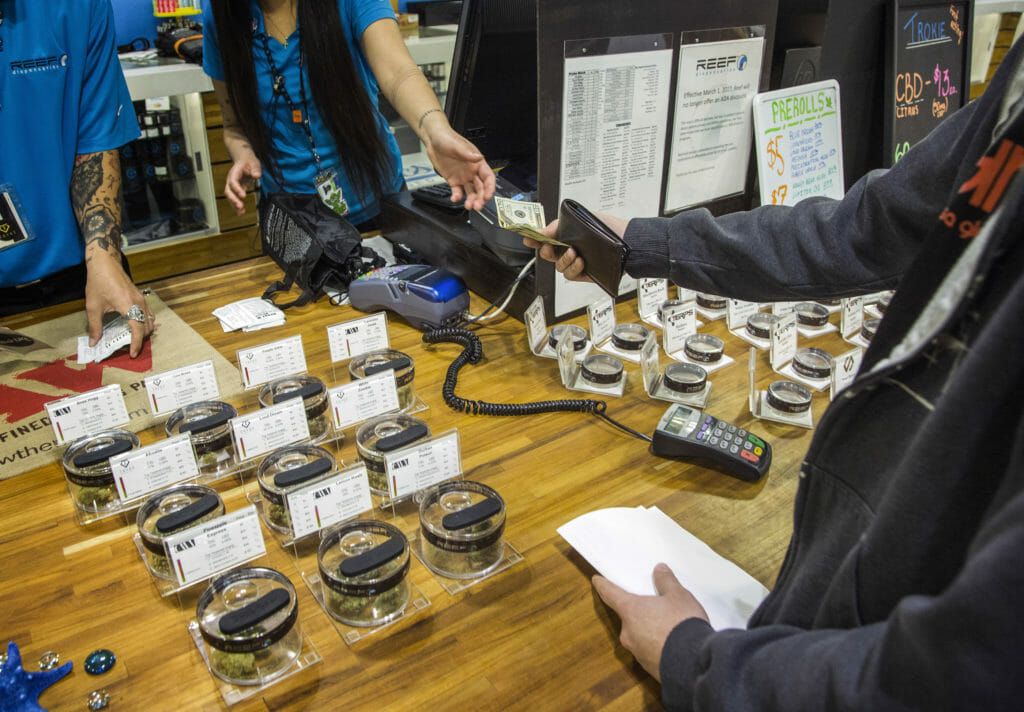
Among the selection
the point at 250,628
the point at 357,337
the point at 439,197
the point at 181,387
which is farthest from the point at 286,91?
the point at 250,628

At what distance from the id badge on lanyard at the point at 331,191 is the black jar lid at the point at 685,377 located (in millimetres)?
1098

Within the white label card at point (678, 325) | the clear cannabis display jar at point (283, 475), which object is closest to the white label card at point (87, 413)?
the clear cannabis display jar at point (283, 475)

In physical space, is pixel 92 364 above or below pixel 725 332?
above

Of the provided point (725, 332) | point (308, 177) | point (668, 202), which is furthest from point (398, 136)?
point (725, 332)

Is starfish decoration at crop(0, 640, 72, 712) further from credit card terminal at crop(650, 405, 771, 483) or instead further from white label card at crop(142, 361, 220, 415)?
credit card terminal at crop(650, 405, 771, 483)

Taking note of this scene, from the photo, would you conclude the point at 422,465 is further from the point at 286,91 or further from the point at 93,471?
the point at 286,91

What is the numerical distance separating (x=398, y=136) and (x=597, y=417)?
3579 mm

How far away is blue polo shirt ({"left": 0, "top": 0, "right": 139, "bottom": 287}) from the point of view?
4.98 feet

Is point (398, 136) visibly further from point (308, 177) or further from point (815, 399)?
point (815, 399)

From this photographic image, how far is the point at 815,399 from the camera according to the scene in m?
1.42

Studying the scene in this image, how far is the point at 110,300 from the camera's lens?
1.52 m

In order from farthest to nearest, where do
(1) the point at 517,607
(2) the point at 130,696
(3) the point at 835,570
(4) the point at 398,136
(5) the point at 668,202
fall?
(4) the point at 398,136 → (5) the point at 668,202 → (1) the point at 517,607 → (2) the point at 130,696 → (3) the point at 835,570

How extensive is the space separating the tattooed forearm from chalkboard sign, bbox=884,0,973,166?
229 cm

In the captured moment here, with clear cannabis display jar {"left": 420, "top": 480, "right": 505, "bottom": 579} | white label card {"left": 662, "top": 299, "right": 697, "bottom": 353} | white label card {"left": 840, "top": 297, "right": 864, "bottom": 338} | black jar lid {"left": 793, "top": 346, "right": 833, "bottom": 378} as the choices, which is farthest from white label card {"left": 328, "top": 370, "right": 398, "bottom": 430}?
white label card {"left": 840, "top": 297, "right": 864, "bottom": 338}
